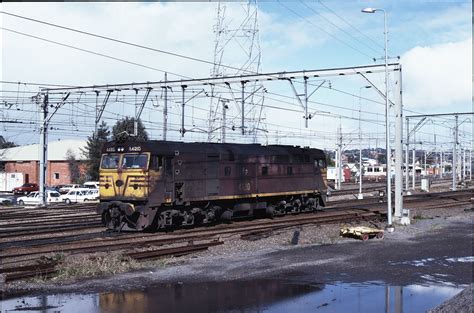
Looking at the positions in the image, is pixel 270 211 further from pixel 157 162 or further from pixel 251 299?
pixel 251 299

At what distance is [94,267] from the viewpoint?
13.4 metres

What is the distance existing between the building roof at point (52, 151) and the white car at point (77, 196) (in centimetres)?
3909

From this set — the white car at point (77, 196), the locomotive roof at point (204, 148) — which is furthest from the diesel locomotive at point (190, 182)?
the white car at point (77, 196)

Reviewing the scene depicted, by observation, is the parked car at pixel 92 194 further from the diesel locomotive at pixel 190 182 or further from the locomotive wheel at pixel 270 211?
the locomotive wheel at pixel 270 211

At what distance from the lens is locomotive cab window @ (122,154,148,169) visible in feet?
74.1

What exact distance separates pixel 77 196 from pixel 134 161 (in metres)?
32.8

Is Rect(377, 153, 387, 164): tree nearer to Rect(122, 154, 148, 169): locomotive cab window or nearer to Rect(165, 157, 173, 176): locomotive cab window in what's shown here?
Rect(165, 157, 173, 176): locomotive cab window

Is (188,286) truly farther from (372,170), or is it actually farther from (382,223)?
(372,170)

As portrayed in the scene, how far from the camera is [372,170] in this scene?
12181 cm

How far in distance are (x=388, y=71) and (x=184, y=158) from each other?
9864 millimetres

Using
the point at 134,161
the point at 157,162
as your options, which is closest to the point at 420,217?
the point at 157,162

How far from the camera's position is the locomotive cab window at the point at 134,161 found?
889 inches

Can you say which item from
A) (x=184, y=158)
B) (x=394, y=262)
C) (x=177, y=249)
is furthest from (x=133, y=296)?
(x=184, y=158)

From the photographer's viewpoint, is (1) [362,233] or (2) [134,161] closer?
(1) [362,233]
